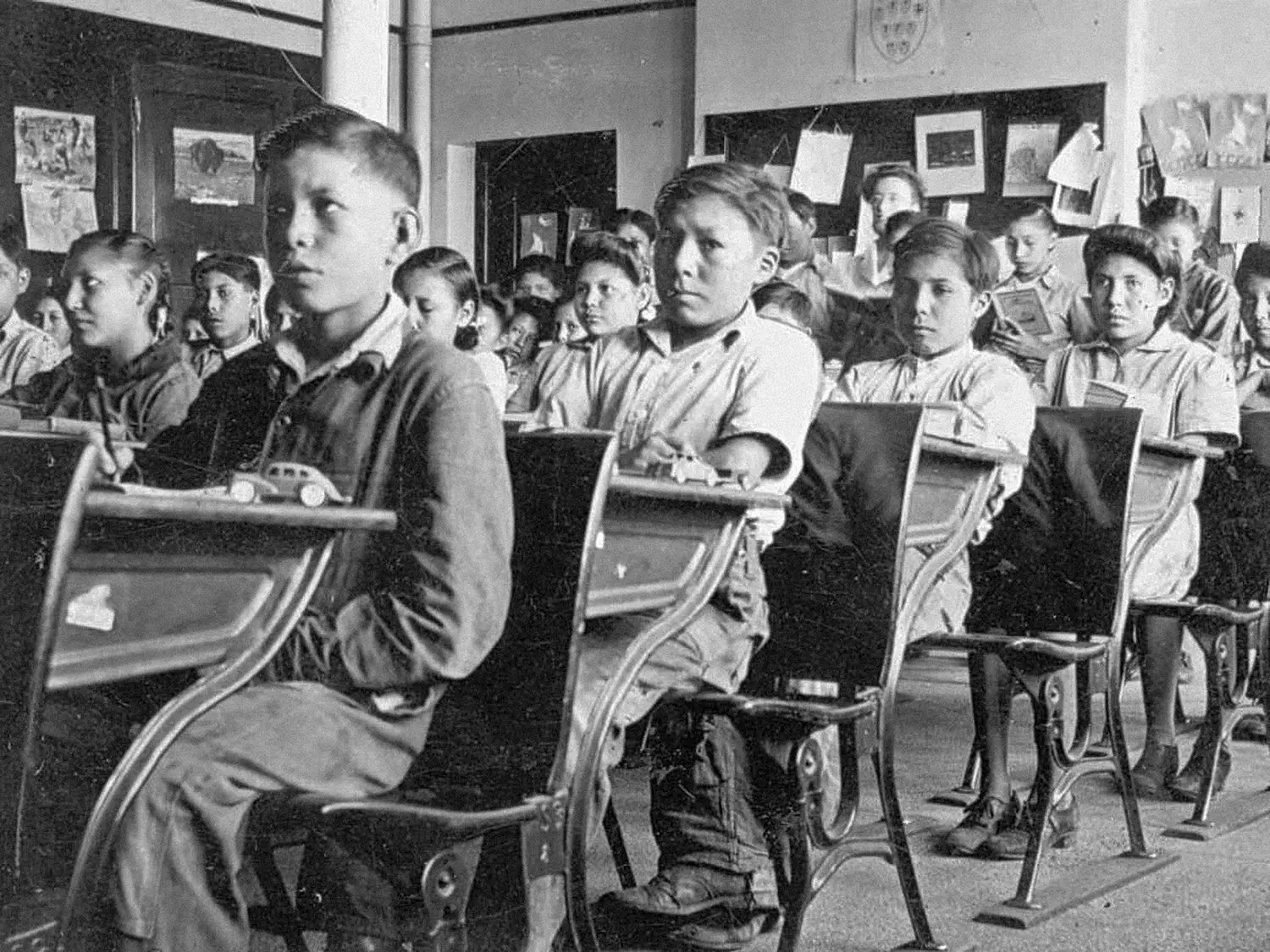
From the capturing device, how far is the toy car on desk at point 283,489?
1276 mm

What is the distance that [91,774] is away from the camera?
5.10 ft

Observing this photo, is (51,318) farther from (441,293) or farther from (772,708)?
(772,708)

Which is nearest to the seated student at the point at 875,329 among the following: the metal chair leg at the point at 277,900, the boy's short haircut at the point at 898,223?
the boy's short haircut at the point at 898,223

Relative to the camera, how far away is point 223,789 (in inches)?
53.3

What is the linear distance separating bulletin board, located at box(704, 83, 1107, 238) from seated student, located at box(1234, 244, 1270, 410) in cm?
117

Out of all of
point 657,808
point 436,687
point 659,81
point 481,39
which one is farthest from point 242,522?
point 481,39

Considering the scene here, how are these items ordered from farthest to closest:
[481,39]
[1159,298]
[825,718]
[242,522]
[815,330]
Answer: [481,39] → [815,330] → [1159,298] → [825,718] → [242,522]

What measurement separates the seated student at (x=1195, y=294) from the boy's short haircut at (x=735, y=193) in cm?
250

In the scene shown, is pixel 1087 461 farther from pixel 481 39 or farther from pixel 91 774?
pixel 481 39

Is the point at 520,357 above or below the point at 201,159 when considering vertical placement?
below

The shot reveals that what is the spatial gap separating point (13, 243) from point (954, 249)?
8.90 feet

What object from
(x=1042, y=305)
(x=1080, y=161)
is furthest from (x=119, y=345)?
(x=1080, y=161)

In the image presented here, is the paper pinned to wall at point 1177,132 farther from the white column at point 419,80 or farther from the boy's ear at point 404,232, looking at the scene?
the boy's ear at point 404,232

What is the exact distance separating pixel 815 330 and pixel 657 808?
2249mm
